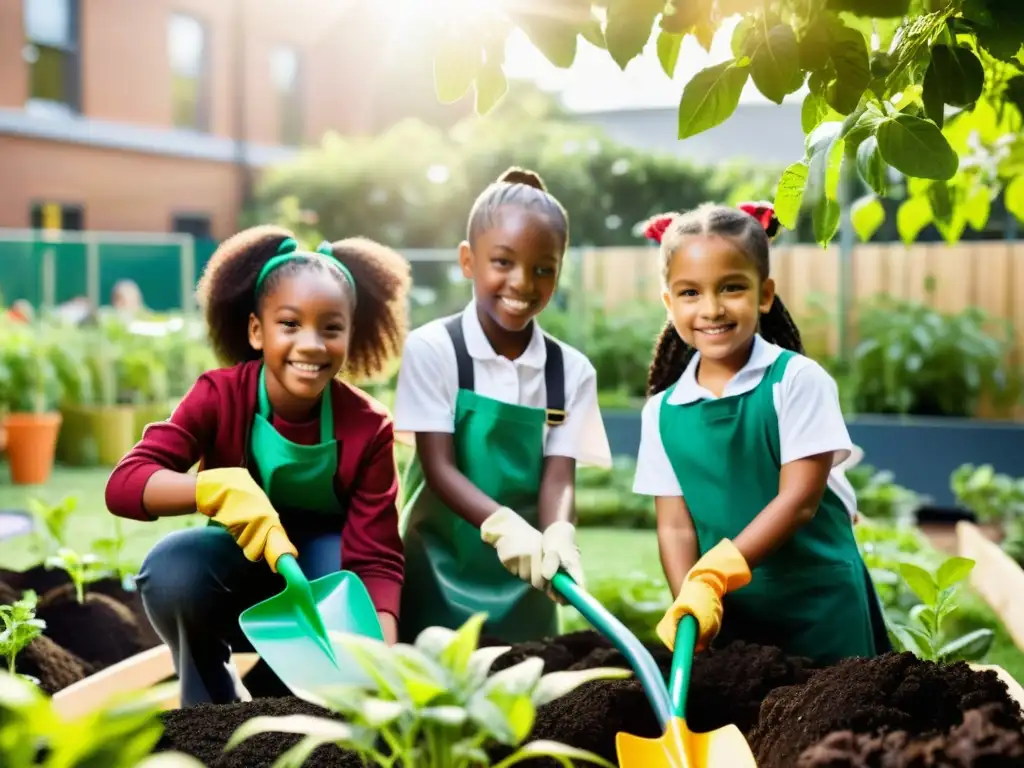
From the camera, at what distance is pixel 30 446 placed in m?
5.77

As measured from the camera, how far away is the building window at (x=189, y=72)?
14.5 m

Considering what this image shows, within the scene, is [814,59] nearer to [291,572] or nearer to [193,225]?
[291,572]

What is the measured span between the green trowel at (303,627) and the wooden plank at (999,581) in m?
1.71

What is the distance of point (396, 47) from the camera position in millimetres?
1463

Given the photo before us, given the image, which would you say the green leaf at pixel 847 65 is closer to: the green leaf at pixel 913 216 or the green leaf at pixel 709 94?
the green leaf at pixel 709 94

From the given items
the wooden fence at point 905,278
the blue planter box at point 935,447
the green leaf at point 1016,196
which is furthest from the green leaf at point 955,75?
the wooden fence at point 905,278

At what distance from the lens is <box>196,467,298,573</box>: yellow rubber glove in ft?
5.66

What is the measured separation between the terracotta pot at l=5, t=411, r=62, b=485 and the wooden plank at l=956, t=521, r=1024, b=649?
14.7 feet

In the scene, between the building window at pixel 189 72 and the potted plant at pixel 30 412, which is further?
the building window at pixel 189 72

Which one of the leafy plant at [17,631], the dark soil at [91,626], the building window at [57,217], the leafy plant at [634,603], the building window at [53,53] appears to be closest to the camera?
the leafy plant at [17,631]

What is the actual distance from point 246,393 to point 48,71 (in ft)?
40.1

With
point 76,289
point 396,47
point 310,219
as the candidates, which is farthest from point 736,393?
point 310,219

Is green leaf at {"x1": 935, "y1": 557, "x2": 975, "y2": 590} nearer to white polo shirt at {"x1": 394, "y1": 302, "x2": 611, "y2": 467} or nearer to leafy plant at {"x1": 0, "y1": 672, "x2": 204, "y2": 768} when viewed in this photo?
white polo shirt at {"x1": 394, "y1": 302, "x2": 611, "y2": 467}

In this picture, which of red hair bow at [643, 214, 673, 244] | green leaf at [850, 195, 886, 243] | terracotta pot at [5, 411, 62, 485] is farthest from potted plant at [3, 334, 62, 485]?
green leaf at [850, 195, 886, 243]
